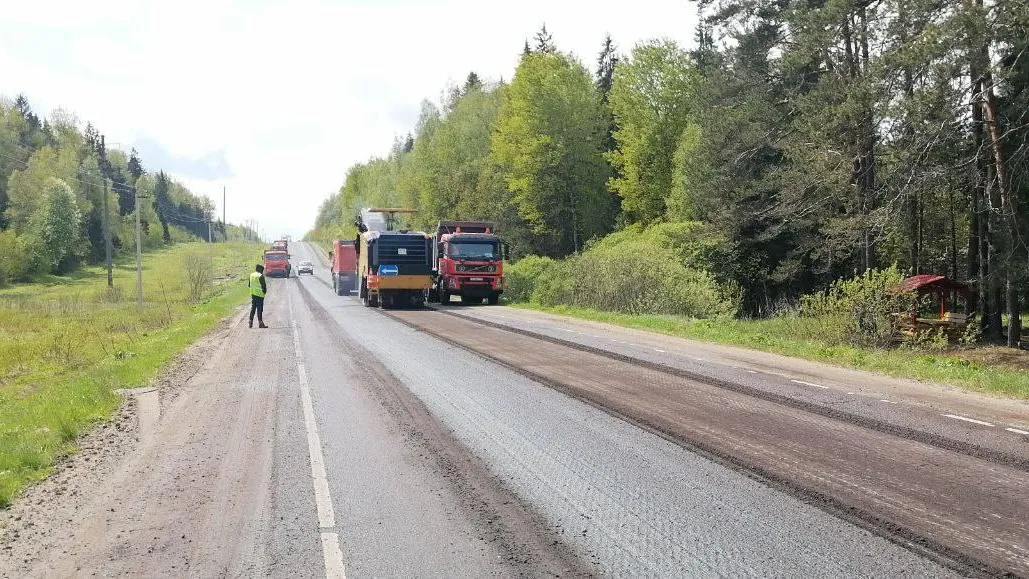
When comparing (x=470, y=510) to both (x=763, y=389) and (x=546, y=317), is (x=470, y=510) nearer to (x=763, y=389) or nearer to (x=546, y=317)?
(x=763, y=389)

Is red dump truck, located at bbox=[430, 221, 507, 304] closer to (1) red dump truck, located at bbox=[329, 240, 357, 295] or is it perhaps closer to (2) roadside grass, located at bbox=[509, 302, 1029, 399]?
(2) roadside grass, located at bbox=[509, 302, 1029, 399]

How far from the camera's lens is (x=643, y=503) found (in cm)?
571

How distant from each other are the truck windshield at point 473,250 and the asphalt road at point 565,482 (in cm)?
2323

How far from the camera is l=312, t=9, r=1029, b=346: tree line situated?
1941 centimetres

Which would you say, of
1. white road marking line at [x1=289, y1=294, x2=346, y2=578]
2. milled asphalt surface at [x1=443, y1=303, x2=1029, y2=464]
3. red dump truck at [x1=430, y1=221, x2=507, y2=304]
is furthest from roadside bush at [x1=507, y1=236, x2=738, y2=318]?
white road marking line at [x1=289, y1=294, x2=346, y2=578]

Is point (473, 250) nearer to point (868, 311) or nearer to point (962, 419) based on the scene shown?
point (868, 311)

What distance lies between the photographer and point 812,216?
96.3ft

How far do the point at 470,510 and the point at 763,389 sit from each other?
634 cm

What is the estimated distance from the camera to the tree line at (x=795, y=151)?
1941cm

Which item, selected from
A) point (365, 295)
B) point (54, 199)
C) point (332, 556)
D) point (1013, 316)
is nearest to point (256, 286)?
point (365, 295)

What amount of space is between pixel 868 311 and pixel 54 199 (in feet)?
294

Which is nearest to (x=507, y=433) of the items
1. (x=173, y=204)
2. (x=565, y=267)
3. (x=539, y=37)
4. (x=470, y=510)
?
(x=470, y=510)

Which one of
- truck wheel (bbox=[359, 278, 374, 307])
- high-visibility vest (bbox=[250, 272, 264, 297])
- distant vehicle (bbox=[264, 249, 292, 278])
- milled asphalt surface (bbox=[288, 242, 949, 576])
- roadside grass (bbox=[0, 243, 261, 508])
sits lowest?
roadside grass (bbox=[0, 243, 261, 508])

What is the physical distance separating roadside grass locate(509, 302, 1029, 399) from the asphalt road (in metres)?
1.13
